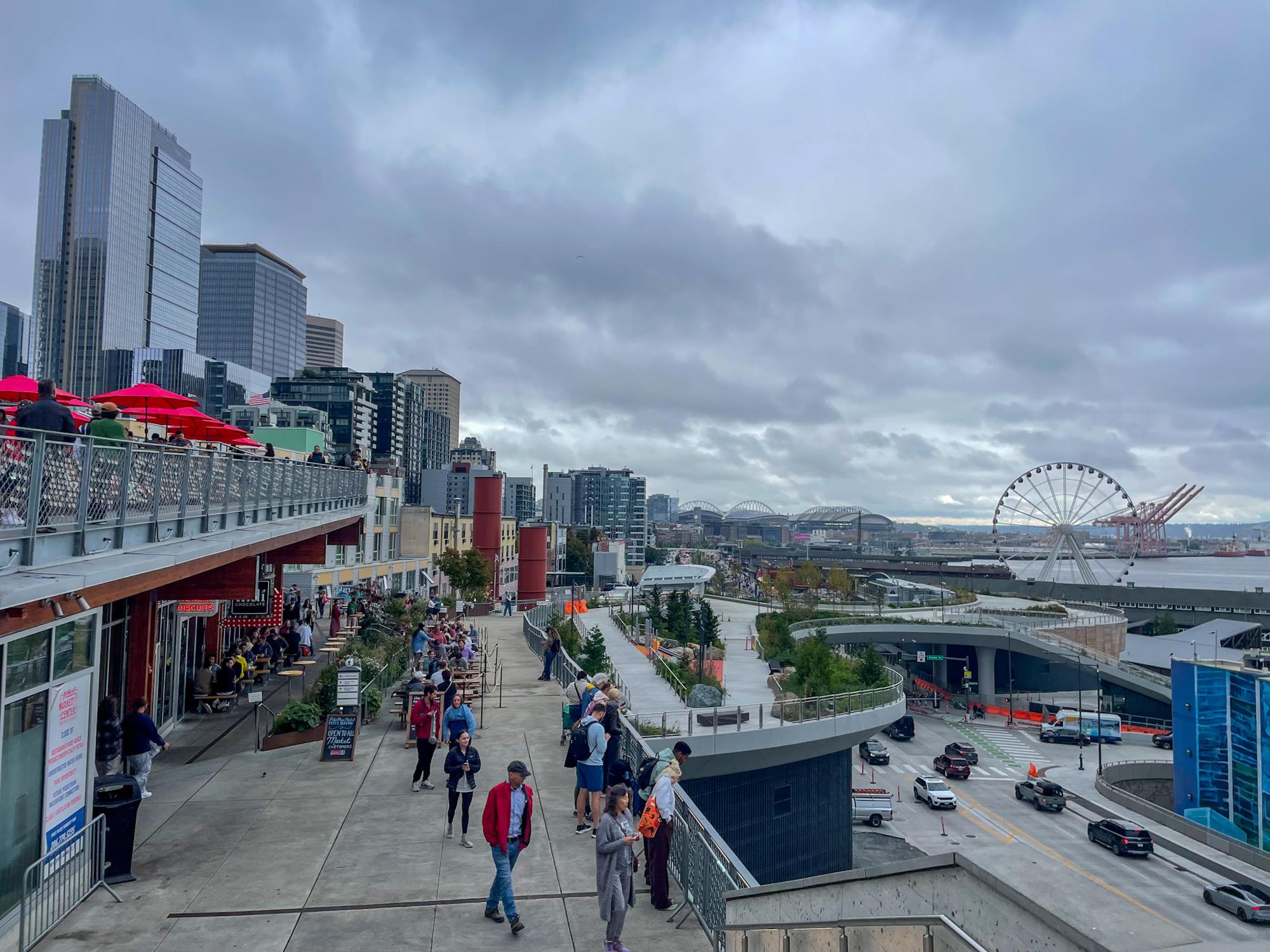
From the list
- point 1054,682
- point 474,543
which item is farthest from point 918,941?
point 1054,682

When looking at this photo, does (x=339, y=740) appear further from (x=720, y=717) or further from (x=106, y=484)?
(x=720, y=717)

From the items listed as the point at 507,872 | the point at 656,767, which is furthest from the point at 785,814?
the point at 507,872

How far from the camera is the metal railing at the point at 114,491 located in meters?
6.73

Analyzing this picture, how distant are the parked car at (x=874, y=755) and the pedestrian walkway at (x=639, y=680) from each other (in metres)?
17.9

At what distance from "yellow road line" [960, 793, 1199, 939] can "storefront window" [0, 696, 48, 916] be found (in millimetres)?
27043

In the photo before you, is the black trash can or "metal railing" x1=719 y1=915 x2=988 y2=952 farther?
the black trash can

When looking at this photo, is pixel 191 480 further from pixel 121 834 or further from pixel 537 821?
pixel 537 821

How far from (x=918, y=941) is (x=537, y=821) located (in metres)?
7.96

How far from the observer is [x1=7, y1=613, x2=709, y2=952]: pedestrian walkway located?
759 cm

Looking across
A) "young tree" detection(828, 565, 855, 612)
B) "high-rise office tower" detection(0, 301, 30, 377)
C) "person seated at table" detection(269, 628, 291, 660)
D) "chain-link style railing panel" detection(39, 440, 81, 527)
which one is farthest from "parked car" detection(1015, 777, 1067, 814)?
"high-rise office tower" detection(0, 301, 30, 377)

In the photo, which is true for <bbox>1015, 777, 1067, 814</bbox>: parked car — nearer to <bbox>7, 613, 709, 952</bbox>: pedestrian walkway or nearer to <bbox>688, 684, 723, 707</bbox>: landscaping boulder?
<bbox>688, 684, 723, 707</bbox>: landscaping boulder

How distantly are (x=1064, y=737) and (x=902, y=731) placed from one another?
10.3 metres

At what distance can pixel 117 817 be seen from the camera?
8617 mm

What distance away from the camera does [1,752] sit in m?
6.83
